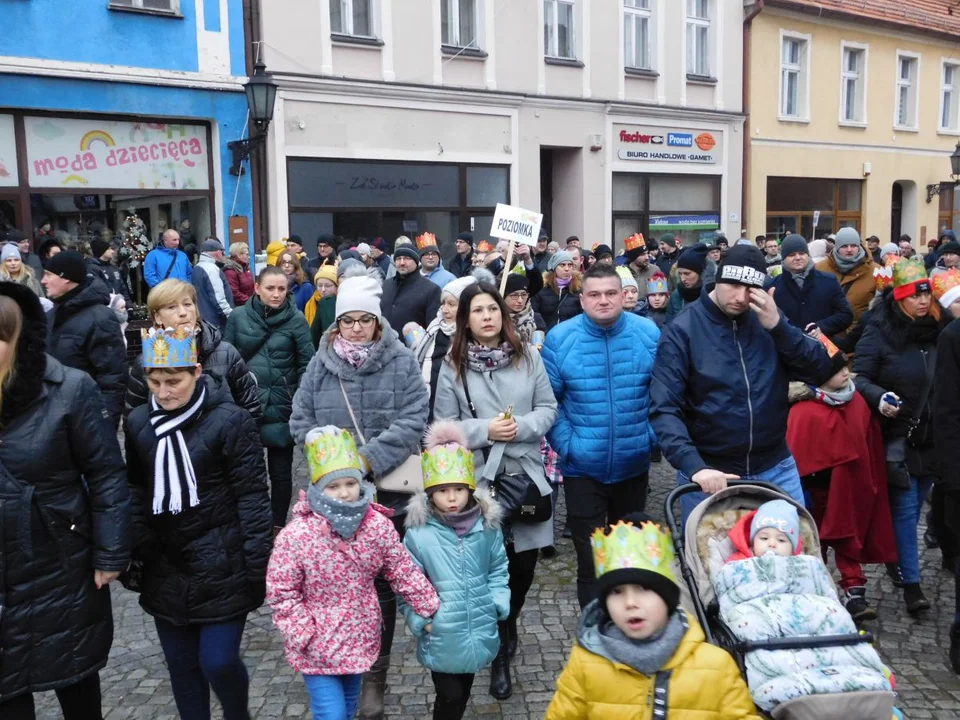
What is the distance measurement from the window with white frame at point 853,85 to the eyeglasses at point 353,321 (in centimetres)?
2330

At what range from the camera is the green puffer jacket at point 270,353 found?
6.23 metres

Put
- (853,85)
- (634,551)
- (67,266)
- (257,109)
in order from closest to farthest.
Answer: (634,551)
(67,266)
(257,109)
(853,85)

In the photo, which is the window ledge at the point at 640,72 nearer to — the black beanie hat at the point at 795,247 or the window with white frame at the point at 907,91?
the window with white frame at the point at 907,91

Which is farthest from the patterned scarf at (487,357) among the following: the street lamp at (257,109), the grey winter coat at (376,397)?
the street lamp at (257,109)

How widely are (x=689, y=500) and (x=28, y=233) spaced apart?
12.0 metres

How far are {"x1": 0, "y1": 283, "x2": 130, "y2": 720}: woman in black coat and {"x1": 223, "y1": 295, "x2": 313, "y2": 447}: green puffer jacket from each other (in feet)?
9.26

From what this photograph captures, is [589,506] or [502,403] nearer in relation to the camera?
[502,403]

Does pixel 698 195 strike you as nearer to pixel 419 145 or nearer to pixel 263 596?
pixel 419 145

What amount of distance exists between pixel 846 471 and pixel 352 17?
44.1ft

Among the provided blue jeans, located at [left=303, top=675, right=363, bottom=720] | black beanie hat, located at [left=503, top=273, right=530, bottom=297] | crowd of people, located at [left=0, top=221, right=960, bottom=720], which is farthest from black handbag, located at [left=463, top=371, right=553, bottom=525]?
black beanie hat, located at [left=503, top=273, right=530, bottom=297]

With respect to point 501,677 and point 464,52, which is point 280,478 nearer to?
point 501,677

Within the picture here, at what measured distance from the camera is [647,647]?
115 inches

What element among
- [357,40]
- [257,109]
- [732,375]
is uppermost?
[357,40]

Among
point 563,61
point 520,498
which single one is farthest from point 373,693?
point 563,61
